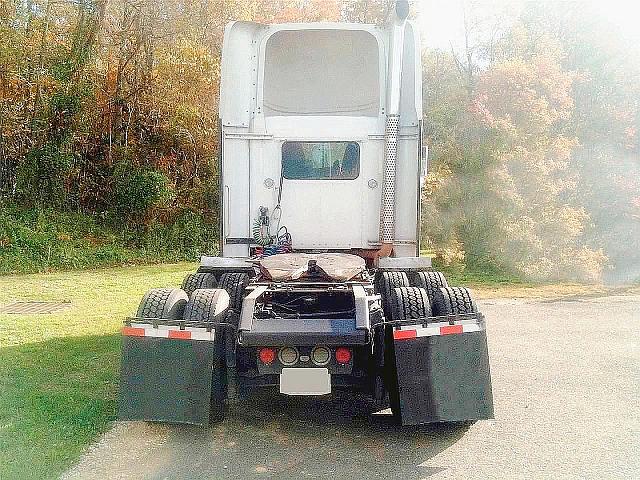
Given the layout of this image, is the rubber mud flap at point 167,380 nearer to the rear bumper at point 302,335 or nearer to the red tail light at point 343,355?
the rear bumper at point 302,335

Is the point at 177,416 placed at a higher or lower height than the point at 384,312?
lower

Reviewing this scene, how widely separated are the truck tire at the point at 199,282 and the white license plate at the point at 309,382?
1.66 meters

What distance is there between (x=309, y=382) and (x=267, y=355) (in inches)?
12.9

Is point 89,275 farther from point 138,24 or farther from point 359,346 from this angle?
point 359,346

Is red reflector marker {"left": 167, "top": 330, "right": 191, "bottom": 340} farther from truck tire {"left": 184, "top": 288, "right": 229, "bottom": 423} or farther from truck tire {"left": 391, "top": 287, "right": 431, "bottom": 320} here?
truck tire {"left": 391, "top": 287, "right": 431, "bottom": 320}

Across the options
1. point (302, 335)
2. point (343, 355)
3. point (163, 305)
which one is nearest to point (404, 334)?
point (343, 355)

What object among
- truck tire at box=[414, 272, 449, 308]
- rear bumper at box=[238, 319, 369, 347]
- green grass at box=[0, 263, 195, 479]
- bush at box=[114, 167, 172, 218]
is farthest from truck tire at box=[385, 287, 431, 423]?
bush at box=[114, 167, 172, 218]

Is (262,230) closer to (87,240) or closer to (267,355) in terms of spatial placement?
(267,355)

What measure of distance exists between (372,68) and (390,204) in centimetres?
135

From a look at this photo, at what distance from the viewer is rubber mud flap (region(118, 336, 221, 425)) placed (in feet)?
14.6

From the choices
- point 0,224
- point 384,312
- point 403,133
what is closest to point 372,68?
point 403,133

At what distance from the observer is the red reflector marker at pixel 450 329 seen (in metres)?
4.39

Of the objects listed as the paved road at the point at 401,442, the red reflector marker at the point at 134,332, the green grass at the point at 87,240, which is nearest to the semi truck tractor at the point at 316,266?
the red reflector marker at the point at 134,332

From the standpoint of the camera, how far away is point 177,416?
4480 millimetres
